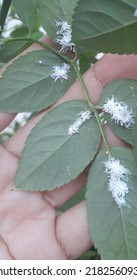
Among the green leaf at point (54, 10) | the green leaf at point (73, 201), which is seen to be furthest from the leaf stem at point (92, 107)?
the green leaf at point (73, 201)

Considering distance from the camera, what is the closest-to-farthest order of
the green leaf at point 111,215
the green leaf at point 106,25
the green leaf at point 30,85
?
1. the green leaf at point 106,25
2. the green leaf at point 111,215
3. the green leaf at point 30,85

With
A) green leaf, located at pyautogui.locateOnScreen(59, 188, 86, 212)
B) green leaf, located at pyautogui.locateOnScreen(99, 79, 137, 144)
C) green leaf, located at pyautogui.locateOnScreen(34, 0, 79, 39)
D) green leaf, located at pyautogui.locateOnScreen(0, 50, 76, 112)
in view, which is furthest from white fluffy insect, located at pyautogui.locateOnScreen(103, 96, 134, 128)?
green leaf, located at pyautogui.locateOnScreen(59, 188, 86, 212)

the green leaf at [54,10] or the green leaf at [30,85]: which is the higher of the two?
the green leaf at [54,10]

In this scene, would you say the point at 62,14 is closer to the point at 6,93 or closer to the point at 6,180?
the point at 6,93

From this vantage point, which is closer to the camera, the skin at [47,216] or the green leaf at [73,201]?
the skin at [47,216]

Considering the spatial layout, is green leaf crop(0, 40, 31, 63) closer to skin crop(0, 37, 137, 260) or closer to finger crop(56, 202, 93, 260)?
skin crop(0, 37, 137, 260)

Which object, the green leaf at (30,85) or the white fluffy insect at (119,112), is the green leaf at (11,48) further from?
the white fluffy insect at (119,112)
